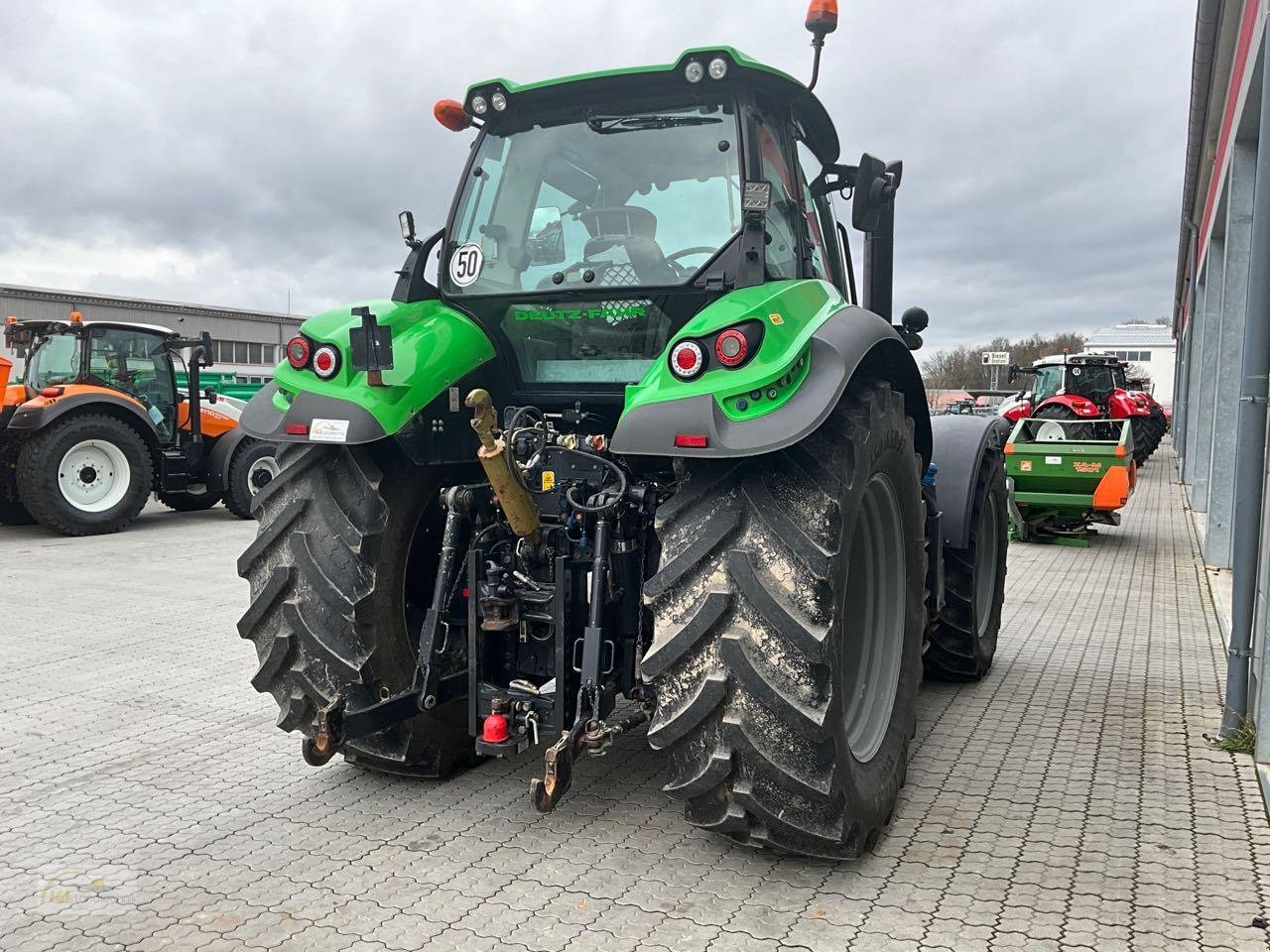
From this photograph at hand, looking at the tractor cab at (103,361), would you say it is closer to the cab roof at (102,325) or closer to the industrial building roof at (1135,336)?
the cab roof at (102,325)

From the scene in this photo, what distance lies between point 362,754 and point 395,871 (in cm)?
67

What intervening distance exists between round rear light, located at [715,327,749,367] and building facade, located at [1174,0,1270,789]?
2.63m

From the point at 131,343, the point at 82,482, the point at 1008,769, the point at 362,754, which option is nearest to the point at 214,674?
the point at 362,754

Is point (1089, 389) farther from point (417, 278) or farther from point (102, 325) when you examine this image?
point (417, 278)

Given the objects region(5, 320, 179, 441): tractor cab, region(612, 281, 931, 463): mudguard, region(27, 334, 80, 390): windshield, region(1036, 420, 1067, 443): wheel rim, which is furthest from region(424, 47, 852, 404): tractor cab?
region(1036, 420, 1067, 443): wheel rim

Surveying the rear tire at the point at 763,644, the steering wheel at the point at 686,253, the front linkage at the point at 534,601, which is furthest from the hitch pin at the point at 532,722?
the steering wheel at the point at 686,253

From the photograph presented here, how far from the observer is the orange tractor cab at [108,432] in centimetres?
1004

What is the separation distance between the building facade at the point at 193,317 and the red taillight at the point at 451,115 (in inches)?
1208

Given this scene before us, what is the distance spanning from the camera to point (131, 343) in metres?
11.3

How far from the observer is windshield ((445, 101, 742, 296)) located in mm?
3248

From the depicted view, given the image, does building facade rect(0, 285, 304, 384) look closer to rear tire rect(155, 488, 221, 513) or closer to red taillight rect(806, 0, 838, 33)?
rear tire rect(155, 488, 221, 513)

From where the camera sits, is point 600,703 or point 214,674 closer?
point 600,703

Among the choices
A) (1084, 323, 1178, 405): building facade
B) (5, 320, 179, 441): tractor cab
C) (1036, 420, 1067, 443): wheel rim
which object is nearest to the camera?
(5, 320, 179, 441): tractor cab

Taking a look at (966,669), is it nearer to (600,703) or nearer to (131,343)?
(600,703)
